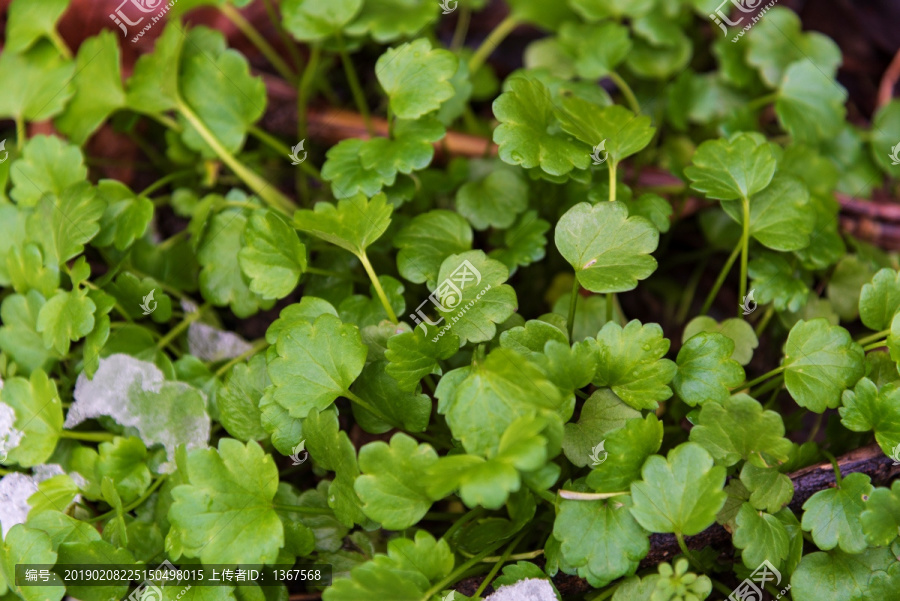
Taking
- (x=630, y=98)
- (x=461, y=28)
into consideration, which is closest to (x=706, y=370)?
(x=630, y=98)

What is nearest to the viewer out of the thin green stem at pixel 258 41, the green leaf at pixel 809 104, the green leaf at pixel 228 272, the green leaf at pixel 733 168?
the green leaf at pixel 733 168

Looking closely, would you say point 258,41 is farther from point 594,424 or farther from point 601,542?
point 601,542

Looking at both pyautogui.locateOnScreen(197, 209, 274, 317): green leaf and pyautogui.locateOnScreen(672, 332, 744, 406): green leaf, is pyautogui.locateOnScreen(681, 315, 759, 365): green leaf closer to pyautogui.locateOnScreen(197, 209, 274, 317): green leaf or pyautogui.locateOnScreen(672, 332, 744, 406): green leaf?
pyautogui.locateOnScreen(672, 332, 744, 406): green leaf

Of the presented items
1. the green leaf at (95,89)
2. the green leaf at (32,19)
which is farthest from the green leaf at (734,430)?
the green leaf at (32,19)

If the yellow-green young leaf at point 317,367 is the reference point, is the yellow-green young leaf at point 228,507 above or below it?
below

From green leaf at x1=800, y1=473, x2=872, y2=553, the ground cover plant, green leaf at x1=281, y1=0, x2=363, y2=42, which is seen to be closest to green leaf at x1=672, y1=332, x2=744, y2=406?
the ground cover plant

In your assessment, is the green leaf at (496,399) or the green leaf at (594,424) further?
the green leaf at (594,424)

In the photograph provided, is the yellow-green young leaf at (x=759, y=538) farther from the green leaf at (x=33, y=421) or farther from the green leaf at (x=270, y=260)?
the green leaf at (x=33, y=421)
